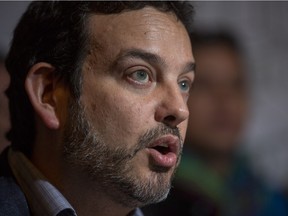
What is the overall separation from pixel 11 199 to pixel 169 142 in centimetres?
28

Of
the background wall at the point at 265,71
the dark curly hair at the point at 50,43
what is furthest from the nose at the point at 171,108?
the background wall at the point at 265,71

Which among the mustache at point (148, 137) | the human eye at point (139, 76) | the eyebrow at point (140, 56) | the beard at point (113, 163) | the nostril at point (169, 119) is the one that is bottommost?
the beard at point (113, 163)

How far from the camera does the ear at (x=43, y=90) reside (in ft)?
3.06

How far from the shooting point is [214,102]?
1468 mm

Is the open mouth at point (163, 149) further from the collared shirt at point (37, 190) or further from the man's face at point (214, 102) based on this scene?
the man's face at point (214, 102)

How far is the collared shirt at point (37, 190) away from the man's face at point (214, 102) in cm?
59

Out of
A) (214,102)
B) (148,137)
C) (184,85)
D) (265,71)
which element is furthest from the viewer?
(265,71)

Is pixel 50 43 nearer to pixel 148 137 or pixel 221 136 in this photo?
pixel 148 137

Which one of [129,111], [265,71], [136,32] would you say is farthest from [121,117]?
[265,71]

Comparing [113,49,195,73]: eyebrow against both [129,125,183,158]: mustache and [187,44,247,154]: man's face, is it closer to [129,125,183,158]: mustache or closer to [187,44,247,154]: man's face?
[129,125,183,158]: mustache

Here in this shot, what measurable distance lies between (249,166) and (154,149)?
2.19ft

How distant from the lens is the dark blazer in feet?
2.85

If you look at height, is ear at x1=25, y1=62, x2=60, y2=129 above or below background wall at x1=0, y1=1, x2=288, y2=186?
above

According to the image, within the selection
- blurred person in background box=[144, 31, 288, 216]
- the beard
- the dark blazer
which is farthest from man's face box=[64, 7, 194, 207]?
blurred person in background box=[144, 31, 288, 216]
